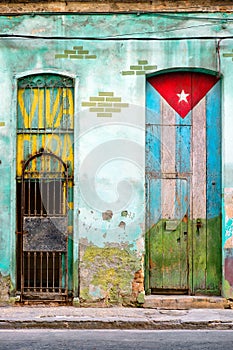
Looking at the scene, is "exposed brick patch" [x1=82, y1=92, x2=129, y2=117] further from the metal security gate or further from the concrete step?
the concrete step

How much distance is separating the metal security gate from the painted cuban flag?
1.41m

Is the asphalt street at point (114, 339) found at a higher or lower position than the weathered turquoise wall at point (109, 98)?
lower

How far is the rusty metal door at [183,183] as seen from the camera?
36.8ft

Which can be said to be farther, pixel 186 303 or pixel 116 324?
pixel 186 303

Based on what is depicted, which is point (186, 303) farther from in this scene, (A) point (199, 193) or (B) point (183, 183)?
(B) point (183, 183)

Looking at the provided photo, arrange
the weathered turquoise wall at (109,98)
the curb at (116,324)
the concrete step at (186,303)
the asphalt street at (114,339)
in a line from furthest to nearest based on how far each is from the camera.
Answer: the weathered turquoise wall at (109,98) < the concrete step at (186,303) < the curb at (116,324) < the asphalt street at (114,339)

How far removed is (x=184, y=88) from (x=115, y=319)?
3621mm

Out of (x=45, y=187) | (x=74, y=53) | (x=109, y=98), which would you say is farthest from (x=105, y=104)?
(x=45, y=187)

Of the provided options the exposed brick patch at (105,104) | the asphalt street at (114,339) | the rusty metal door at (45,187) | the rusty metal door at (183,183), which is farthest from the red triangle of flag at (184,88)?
the asphalt street at (114,339)

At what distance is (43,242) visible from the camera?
11102 mm

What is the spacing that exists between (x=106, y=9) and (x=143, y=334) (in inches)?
189

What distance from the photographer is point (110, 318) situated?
392 inches

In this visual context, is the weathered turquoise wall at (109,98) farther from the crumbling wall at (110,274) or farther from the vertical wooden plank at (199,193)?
the vertical wooden plank at (199,193)

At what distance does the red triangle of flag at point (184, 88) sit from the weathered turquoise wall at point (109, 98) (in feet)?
0.70
